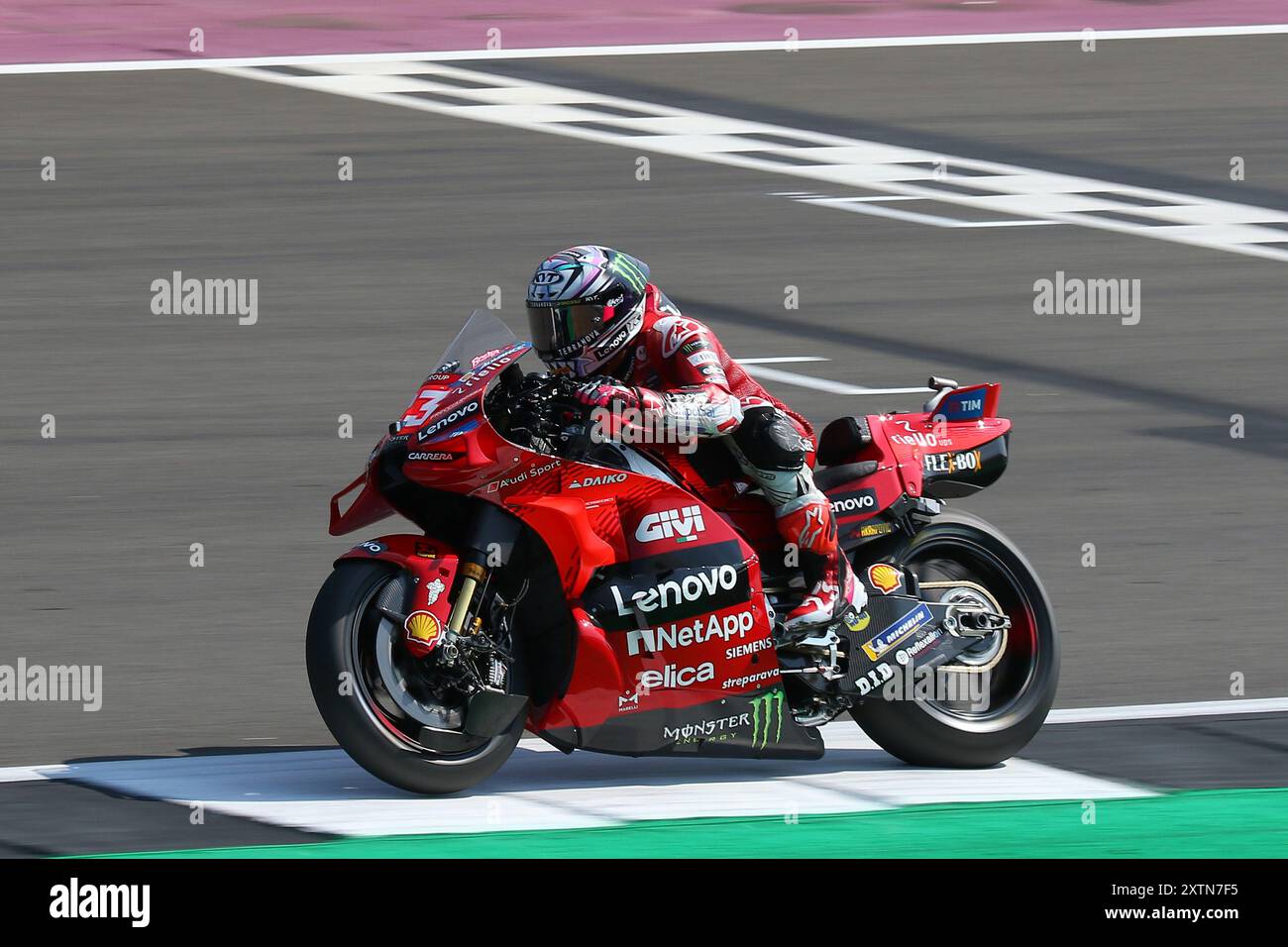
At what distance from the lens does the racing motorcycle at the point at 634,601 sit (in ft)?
25.2

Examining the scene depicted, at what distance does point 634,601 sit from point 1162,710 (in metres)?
2.31

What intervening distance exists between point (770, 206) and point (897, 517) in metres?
10.6

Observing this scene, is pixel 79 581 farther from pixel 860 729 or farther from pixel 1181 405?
pixel 1181 405

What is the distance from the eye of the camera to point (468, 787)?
25.9 feet

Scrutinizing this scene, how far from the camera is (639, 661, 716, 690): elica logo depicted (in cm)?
799

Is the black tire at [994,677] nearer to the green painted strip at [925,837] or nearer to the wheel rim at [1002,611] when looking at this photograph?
the wheel rim at [1002,611]

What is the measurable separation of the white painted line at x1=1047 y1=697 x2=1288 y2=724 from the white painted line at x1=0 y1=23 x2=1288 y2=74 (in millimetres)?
15668

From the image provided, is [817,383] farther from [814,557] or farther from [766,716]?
[766,716]

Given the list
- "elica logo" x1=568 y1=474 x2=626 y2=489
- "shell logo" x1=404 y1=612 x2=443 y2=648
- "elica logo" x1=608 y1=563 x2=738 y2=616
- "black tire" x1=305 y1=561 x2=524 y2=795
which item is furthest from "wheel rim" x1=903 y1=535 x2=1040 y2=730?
"shell logo" x1=404 y1=612 x2=443 y2=648

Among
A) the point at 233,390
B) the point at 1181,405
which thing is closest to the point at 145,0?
the point at 233,390

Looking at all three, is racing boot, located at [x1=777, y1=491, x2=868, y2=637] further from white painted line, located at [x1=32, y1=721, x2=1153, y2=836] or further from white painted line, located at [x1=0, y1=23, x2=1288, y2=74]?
white painted line, located at [x1=0, y1=23, x2=1288, y2=74]

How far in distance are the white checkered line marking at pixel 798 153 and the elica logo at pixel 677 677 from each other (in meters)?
10.9

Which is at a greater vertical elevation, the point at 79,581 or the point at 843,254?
the point at 843,254
